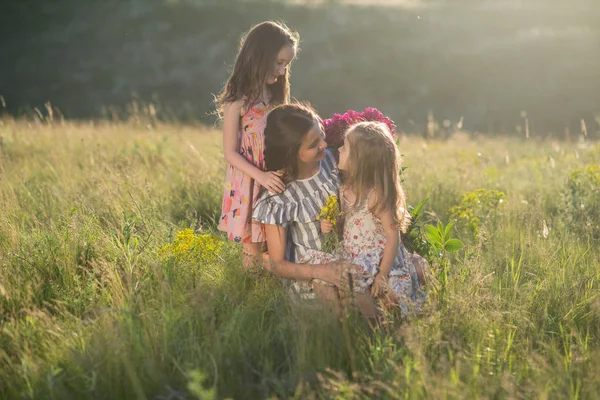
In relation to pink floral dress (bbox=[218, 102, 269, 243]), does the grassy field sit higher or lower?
lower

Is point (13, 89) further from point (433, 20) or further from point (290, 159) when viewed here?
point (290, 159)

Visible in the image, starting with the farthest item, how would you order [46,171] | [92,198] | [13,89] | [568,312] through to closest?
[13,89] < [46,171] < [92,198] < [568,312]

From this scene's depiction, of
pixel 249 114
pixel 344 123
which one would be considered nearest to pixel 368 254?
pixel 344 123

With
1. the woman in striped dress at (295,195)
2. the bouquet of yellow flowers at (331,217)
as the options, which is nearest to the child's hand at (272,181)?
the woman in striped dress at (295,195)

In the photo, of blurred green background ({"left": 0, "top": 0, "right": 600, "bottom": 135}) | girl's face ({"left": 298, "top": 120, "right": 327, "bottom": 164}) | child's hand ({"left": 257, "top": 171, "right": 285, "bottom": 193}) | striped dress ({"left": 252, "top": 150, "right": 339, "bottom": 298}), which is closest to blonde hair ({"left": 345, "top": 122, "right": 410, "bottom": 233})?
girl's face ({"left": 298, "top": 120, "right": 327, "bottom": 164})

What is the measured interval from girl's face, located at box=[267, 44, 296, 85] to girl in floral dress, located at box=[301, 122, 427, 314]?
885mm

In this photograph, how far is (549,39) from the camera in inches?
961

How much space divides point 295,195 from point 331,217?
335 mm

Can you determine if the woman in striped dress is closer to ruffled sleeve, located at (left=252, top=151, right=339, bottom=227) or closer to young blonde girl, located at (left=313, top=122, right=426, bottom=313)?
ruffled sleeve, located at (left=252, top=151, right=339, bottom=227)

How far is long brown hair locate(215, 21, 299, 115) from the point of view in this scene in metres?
4.48

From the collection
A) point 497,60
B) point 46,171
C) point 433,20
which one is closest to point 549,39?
point 497,60

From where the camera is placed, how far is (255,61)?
14.7 ft

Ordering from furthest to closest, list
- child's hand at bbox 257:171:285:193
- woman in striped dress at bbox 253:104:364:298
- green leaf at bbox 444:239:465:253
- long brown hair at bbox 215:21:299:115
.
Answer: long brown hair at bbox 215:21:299:115 < child's hand at bbox 257:171:285:193 < woman in striped dress at bbox 253:104:364:298 < green leaf at bbox 444:239:465:253

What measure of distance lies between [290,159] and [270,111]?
1.28ft
